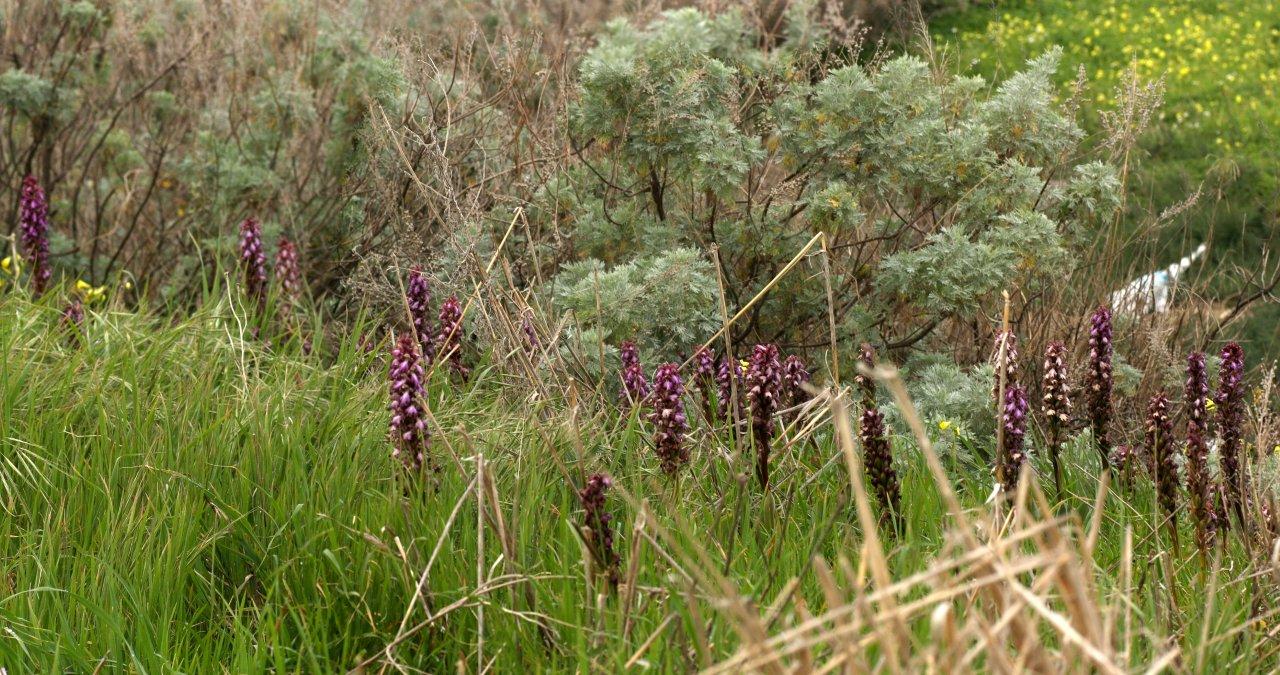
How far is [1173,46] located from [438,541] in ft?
42.8

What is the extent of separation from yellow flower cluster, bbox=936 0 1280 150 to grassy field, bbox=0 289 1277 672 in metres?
8.56

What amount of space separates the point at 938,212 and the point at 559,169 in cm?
134

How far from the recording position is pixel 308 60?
6105 millimetres

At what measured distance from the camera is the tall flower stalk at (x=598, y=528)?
2.10m

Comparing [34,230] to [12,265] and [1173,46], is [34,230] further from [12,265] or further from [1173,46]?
[1173,46]

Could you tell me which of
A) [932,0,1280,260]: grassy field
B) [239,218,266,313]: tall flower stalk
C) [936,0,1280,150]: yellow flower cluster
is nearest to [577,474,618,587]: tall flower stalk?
[239,218,266,313]: tall flower stalk

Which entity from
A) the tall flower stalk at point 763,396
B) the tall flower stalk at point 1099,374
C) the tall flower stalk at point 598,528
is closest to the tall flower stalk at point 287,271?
the tall flower stalk at point 763,396

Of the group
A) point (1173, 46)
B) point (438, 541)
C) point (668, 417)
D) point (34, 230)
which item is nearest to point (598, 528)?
point (438, 541)

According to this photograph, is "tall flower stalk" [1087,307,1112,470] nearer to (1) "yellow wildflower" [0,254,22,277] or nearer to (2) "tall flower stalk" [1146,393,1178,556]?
(2) "tall flower stalk" [1146,393,1178,556]

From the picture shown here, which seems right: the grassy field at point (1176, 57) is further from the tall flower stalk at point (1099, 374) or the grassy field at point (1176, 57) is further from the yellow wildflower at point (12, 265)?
the yellow wildflower at point (12, 265)

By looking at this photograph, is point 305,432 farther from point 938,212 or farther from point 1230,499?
point 938,212

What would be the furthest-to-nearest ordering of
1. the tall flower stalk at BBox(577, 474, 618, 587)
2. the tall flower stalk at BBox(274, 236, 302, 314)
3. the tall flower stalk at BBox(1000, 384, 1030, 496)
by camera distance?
the tall flower stalk at BBox(274, 236, 302, 314)
the tall flower stalk at BBox(1000, 384, 1030, 496)
the tall flower stalk at BBox(577, 474, 618, 587)

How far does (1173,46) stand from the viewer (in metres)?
13.6

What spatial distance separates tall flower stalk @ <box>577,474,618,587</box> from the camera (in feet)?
6.89
